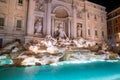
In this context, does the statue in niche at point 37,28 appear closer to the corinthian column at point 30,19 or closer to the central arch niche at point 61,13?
the corinthian column at point 30,19

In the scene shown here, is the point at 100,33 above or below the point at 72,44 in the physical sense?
above

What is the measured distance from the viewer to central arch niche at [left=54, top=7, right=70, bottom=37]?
20.9 metres

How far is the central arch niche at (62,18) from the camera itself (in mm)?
20891

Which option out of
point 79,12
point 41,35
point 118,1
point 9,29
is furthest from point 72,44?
point 118,1

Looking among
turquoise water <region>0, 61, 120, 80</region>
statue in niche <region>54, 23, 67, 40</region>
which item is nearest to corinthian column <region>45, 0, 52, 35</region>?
statue in niche <region>54, 23, 67, 40</region>

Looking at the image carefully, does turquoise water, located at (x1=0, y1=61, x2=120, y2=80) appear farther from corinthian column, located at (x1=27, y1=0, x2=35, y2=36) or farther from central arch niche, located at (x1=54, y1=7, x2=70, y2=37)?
central arch niche, located at (x1=54, y1=7, x2=70, y2=37)

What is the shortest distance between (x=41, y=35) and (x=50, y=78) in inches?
469

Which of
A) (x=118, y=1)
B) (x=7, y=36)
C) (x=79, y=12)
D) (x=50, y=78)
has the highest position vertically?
(x=118, y=1)

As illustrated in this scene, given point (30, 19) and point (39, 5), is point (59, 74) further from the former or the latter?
point (39, 5)

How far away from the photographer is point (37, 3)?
727 inches

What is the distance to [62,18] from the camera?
71.8 feet

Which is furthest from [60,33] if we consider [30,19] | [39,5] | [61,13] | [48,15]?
[39,5]

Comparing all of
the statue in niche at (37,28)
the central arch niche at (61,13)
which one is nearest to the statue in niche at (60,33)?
the central arch niche at (61,13)

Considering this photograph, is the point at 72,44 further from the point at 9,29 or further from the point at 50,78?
the point at 50,78
